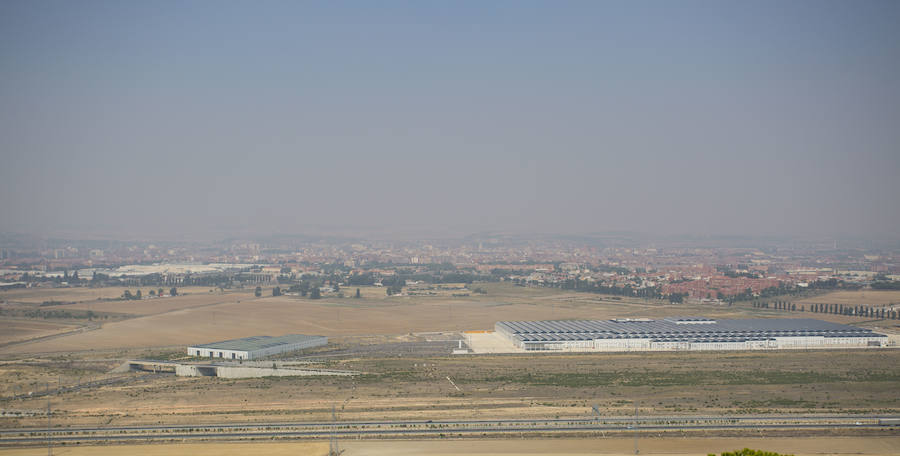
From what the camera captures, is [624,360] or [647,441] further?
[624,360]

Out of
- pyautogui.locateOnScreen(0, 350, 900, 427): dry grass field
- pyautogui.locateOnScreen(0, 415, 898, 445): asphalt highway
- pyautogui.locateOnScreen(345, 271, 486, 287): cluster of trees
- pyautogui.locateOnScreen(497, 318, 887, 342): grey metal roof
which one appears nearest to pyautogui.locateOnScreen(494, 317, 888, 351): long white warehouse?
pyautogui.locateOnScreen(497, 318, 887, 342): grey metal roof

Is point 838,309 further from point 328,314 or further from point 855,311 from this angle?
point 328,314

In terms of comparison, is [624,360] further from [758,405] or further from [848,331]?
[848,331]

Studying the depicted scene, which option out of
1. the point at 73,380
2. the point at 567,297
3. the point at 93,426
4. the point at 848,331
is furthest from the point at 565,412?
the point at 567,297

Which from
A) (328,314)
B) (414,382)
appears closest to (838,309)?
(328,314)

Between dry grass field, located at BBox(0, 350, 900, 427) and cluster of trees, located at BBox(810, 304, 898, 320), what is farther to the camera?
cluster of trees, located at BBox(810, 304, 898, 320)

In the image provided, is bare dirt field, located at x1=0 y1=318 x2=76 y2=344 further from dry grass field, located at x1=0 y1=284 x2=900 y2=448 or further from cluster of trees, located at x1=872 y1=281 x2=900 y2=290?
cluster of trees, located at x1=872 y1=281 x2=900 y2=290
